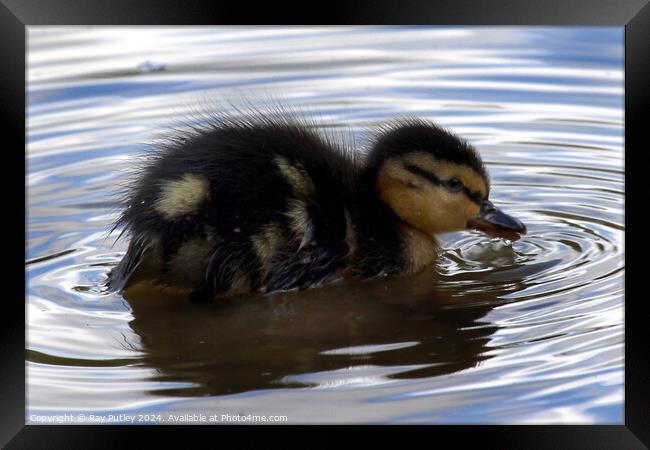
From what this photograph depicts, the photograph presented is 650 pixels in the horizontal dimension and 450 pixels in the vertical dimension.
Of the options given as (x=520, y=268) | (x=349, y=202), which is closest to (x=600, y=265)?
(x=520, y=268)

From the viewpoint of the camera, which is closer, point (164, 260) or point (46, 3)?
point (46, 3)

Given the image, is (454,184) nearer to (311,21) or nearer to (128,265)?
(128,265)

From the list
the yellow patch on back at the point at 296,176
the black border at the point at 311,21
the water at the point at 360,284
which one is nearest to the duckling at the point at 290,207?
the yellow patch on back at the point at 296,176

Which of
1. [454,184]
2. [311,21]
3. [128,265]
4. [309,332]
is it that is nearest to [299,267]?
[309,332]

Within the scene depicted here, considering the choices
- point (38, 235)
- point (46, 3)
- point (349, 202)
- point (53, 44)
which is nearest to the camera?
point (46, 3)

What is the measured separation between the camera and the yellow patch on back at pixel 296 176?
4.05m

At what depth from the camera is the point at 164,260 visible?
157 inches

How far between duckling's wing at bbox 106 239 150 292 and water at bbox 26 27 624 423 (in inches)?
2.6

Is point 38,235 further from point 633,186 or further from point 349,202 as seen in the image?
point 633,186

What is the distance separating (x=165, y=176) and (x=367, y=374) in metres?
1.08

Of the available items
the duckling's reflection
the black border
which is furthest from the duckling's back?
the black border

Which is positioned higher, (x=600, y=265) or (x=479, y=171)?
(x=479, y=171)

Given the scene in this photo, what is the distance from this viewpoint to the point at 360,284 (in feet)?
14.0

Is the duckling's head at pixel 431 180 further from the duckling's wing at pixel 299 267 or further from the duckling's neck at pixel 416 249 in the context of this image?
the duckling's wing at pixel 299 267
